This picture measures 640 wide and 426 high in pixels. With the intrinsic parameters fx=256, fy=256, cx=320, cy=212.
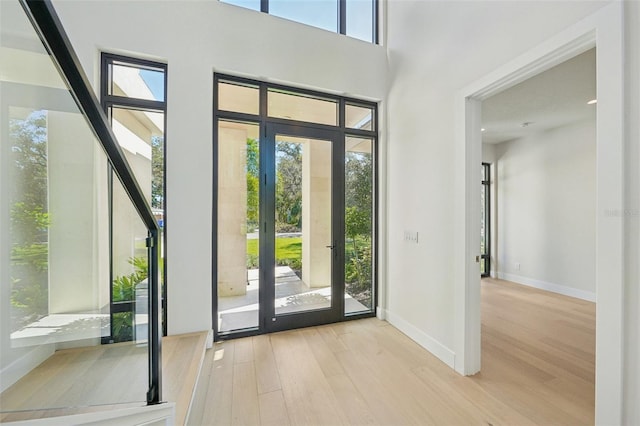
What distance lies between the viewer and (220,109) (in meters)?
2.76

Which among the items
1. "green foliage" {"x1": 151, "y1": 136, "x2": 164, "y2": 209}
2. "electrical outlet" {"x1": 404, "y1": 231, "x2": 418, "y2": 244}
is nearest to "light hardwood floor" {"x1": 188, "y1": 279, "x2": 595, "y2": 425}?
"electrical outlet" {"x1": 404, "y1": 231, "x2": 418, "y2": 244}

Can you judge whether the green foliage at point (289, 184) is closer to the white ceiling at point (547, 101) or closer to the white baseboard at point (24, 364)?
the white baseboard at point (24, 364)

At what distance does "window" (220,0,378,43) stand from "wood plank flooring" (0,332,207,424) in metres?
3.43

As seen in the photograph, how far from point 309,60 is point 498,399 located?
365 centimetres

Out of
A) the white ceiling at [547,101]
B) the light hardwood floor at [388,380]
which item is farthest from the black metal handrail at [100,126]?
the white ceiling at [547,101]

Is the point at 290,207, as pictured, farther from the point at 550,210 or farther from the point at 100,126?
the point at 550,210

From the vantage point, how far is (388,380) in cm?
208

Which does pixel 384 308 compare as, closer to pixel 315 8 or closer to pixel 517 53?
pixel 517 53

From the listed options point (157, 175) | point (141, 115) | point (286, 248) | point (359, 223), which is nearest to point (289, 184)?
Answer: point (286, 248)

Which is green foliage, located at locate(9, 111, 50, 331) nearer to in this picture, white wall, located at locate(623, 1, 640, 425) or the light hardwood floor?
the light hardwood floor

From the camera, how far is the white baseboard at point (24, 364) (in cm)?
136

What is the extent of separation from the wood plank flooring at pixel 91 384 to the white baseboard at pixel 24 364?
3cm

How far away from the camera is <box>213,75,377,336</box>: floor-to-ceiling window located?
2.82m

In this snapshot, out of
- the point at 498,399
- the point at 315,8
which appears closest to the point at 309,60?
the point at 315,8
